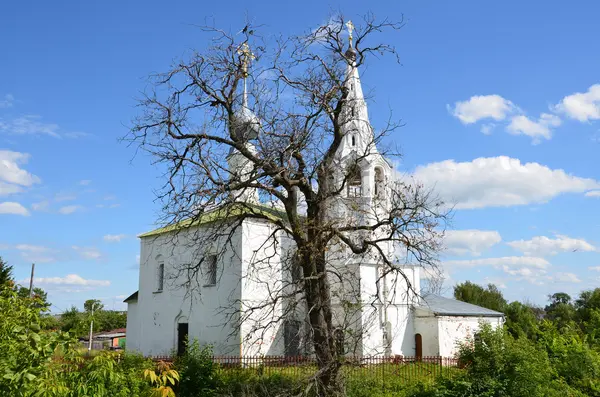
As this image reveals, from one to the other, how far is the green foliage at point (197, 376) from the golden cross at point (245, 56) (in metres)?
9.00

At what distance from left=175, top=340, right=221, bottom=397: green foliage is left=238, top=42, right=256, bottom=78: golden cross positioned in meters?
9.00

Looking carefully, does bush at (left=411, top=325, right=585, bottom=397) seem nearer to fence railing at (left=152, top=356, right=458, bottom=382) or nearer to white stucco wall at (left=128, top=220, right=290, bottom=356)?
fence railing at (left=152, top=356, right=458, bottom=382)

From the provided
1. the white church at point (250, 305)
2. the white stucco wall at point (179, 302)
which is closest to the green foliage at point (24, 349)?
the white church at point (250, 305)

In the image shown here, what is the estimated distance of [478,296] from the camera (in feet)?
163

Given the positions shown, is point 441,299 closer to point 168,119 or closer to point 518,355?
point 518,355

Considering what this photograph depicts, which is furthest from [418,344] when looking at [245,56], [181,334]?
[245,56]

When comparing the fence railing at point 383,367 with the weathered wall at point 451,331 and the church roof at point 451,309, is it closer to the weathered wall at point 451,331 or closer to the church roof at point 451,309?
the weathered wall at point 451,331

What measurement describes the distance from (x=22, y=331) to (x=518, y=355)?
11305 millimetres

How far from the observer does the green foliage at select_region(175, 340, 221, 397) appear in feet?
52.6

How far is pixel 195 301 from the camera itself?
92.8 feet

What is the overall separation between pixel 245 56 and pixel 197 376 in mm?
9621

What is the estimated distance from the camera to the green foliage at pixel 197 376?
16.0 m

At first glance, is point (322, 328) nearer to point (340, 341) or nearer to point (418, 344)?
point (340, 341)

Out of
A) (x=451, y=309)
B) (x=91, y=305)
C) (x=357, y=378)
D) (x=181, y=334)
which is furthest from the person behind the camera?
(x=91, y=305)
